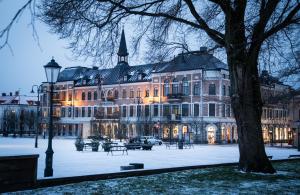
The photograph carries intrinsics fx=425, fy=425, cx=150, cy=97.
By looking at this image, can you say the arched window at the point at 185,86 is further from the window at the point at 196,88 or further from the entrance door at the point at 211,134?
the entrance door at the point at 211,134

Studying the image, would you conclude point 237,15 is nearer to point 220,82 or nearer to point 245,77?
point 245,77

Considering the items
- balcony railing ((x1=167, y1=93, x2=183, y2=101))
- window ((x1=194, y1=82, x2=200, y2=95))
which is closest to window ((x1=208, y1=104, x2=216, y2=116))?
window ((x1=194, y1=82, x2=200, y2=95))

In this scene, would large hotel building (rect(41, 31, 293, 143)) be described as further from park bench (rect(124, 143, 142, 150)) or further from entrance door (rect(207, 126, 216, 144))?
park bench (rect(124, 143, 142, 150))

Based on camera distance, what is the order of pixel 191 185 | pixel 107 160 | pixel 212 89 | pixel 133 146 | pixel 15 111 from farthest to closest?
pixel 15 111, pixel 212 89, pixel 133 146, pixel 107 160, pixel 191 185

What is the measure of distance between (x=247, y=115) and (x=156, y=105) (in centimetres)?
4848

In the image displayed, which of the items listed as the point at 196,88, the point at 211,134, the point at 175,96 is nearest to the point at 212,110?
the point at 211,134

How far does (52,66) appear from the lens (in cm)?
1446

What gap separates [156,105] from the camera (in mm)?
62938

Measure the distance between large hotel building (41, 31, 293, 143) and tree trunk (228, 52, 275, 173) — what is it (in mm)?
33638

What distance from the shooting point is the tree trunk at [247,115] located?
14461 millimetres

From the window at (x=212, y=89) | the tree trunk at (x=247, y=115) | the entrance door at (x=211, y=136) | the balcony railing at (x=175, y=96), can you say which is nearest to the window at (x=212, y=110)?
the window at (x=212, y=89)

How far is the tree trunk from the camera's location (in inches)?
569

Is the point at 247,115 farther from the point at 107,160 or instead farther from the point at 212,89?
the point at 212,89

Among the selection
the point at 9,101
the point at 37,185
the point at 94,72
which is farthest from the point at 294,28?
the point at 9,101
